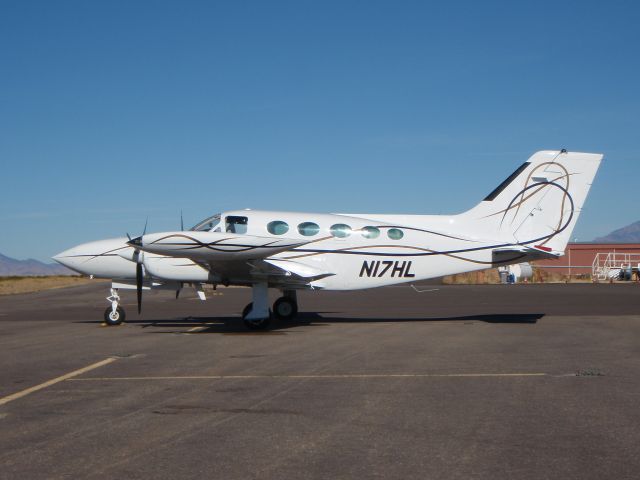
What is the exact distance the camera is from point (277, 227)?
66.5 ft

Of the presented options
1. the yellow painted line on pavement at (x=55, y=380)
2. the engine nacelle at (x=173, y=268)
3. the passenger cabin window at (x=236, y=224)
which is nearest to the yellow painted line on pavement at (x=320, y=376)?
the yellow painted line on pavement at (x=55, y=380)

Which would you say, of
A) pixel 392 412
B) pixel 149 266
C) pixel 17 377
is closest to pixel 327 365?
pixel 392 412

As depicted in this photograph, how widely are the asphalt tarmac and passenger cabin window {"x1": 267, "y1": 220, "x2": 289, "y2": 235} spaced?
3.38 m

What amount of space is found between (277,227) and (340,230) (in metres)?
1.83

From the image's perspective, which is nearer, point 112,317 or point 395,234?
point 395,234

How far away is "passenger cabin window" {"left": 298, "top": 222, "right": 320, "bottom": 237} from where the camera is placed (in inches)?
809

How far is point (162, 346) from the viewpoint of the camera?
51.4 ft

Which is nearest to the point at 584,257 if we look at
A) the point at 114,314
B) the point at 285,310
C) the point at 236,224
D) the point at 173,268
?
the point at 285,310

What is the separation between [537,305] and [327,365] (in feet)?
60.3

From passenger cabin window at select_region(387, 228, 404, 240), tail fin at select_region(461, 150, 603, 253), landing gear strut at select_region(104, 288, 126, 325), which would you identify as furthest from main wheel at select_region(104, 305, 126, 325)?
tail fin at select_region(461, 150, 603, 253)

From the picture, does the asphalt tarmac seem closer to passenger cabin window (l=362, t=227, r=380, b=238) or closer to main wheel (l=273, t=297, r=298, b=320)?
passenger cabin window (l=362, t=227, r=380, b=238)

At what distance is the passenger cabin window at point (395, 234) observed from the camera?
2084 centimetres

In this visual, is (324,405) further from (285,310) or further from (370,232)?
(285,310)

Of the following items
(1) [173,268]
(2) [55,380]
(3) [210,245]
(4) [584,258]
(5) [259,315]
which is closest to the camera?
(2) [55,380]
